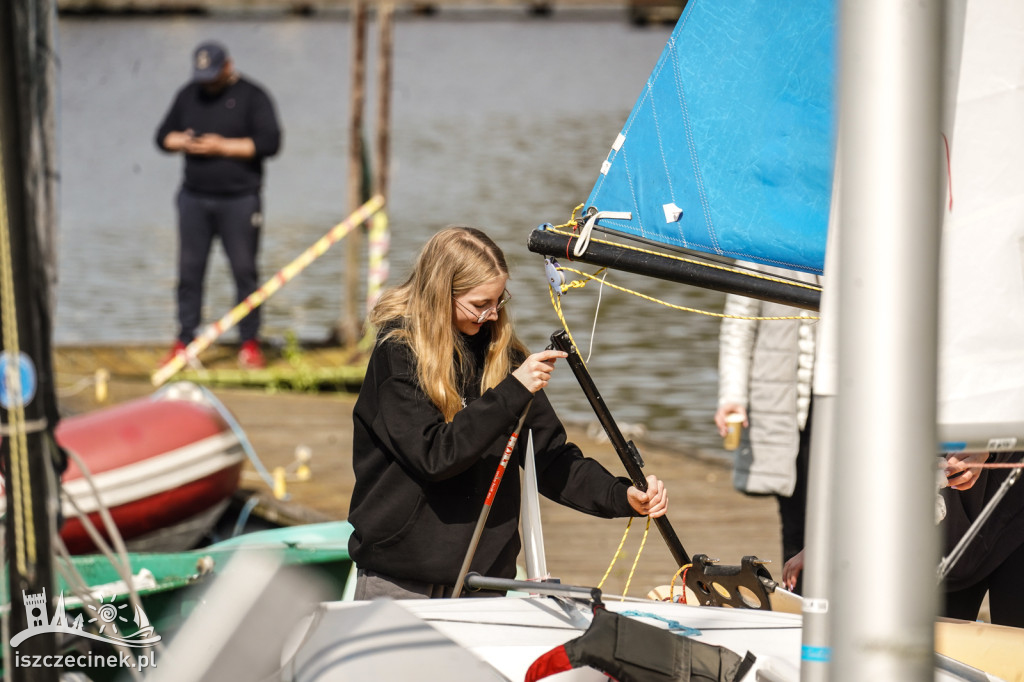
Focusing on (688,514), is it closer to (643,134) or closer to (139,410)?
(139,410)

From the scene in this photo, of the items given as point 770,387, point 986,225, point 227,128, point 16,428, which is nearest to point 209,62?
point 227,128

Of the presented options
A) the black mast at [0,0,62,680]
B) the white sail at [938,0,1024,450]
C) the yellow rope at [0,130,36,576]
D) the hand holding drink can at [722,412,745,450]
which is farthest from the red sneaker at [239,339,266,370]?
the white sail at [938,0,1024,450]

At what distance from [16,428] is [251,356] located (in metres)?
6.90

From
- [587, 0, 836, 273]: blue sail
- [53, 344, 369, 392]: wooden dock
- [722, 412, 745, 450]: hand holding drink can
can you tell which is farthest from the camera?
[53, 344, 369, 392]: wooden dock

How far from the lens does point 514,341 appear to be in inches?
109

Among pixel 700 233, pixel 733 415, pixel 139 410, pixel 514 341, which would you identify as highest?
pixel 700 233

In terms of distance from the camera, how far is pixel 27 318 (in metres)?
1.57

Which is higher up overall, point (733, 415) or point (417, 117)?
point (417, 117)

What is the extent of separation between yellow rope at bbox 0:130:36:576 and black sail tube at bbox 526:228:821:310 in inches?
48.0

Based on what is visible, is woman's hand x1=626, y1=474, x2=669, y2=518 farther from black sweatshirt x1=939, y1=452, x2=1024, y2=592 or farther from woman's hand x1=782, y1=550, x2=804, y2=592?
black sweatshirt x1=939, y1=452, x2=1024, y2=592

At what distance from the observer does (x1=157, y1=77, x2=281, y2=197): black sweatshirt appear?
7891mm

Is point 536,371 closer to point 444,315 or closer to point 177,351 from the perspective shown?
point 444,315

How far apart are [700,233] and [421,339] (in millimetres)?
636

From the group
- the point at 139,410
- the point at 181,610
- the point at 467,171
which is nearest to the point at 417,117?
Answer: the point at 467,171
